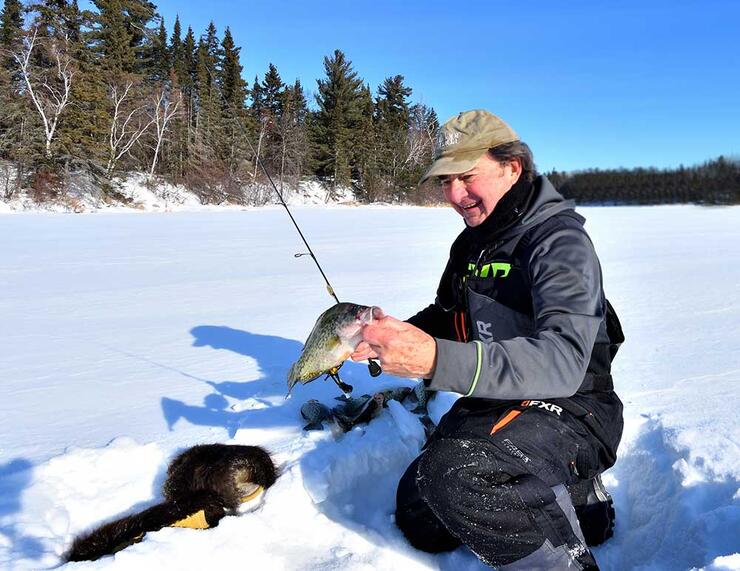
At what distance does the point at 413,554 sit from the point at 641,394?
2.02 meters

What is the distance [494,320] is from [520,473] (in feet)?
1.87

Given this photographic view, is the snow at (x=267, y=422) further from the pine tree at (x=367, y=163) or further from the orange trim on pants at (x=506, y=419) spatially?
the pine tree at (x=367, y=163)

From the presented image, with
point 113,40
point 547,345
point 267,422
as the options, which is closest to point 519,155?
point 547,345

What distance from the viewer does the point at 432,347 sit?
147cm

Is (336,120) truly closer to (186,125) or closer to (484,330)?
(186,125)

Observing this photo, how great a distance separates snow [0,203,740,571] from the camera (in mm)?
2004

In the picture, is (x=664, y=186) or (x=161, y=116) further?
(x=161, y=116)

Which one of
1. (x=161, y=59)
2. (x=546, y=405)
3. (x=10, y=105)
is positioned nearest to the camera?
(x=546, y=405)

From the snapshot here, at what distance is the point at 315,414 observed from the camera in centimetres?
289

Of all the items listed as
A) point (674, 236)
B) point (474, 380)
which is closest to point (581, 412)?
point (474, 380)

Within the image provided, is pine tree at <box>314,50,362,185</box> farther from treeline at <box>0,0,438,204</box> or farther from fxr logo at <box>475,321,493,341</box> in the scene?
fxr logo at <box>475,321,493,341</box>

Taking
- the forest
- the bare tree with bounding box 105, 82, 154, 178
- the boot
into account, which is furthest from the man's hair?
the bare tree with bounding box 105, 82, 154, 178

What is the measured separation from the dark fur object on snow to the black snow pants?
2.66 feet

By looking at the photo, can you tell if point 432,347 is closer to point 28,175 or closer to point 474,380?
point 474,380
